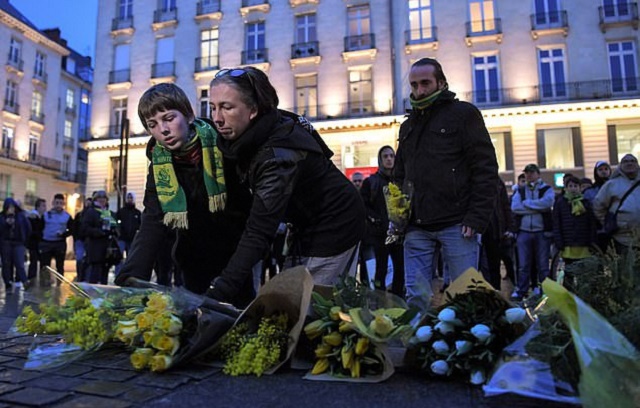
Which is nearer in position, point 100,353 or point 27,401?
point 27,401

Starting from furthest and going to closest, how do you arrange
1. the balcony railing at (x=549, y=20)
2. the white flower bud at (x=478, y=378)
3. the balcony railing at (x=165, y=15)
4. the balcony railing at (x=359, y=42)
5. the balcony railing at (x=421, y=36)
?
1. the balcony railing at (x=165, y=15)
2. the balcony railing at (x=359, y=42)
3. the balcony railing at (x=421, y=36)
4. the balcony railing at (x=549, y=20)
5. the white flower bud at (x=478, y=378)

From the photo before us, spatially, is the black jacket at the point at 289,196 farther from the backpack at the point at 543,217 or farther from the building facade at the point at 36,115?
the building facade at the point at 36,115

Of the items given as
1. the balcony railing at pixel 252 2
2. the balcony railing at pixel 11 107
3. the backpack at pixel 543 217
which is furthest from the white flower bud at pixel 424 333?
the balcony railing at pixel 11 107

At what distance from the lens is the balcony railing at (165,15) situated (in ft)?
87.6

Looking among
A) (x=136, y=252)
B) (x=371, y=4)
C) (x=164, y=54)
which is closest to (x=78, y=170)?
(x=164, y=54)

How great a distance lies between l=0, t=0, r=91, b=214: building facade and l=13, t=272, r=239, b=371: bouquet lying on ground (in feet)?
100

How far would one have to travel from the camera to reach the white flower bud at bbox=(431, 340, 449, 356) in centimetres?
188

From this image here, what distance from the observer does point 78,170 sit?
43.2m

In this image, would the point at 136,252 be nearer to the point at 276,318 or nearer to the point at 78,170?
the point at 276,318

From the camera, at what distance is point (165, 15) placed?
1058 inches

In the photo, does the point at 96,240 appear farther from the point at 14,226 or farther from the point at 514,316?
the point at 514,316

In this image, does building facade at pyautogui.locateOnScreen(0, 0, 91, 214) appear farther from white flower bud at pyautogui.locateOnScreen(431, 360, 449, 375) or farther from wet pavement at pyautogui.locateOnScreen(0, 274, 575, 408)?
white flower bud at pyautogui.locateOnScreen(431, 360, 449, 375)

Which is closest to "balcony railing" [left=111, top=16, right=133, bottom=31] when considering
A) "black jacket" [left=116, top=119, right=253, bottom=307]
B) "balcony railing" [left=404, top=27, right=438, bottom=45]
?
"balcony railing" [left=404, top=27, right=438, bottom=45]

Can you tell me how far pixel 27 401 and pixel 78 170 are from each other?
46.3 m
